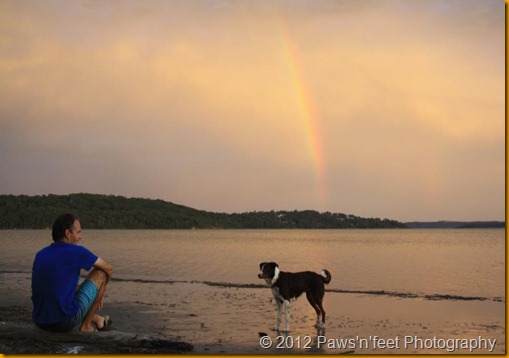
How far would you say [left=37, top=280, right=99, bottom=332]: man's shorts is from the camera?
964cm

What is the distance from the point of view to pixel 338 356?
11164mm

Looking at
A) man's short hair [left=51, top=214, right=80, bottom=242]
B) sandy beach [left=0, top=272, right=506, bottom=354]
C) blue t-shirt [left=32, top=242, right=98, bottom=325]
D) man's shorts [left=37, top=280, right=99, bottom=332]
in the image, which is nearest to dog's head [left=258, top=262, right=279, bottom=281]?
sandy beach [left=0, top=272, right=506, bottom=354]

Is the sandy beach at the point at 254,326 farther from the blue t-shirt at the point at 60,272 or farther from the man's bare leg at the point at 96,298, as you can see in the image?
the blue t-shirt at the point at 60,272

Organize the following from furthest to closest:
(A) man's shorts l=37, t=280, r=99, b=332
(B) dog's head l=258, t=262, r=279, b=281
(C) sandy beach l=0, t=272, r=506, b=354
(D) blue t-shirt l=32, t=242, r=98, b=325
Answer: (B) dog's head l=258, t=262, r=279, b=281
(C) sandy beach l=0, t=272, r=506, b=354
(A) man's shorts l=37, t=280, r=99, b=332
(D) blue t-shirt l=32, t=242, r=98, b=325

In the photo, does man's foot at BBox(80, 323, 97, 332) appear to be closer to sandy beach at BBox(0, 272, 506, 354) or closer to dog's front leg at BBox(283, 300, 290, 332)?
sandy beach at BBox(0, 272, 506, 354)

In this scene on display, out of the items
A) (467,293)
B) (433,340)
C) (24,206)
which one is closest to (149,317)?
(433,340)

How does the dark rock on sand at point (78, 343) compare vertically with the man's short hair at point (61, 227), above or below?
below

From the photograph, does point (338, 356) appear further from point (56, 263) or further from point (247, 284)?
point (247, 284)

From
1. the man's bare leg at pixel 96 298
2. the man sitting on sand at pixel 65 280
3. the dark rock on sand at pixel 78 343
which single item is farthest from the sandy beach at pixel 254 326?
the man sitting on sand at pixel 65 280

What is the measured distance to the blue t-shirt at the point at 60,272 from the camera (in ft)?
30.5

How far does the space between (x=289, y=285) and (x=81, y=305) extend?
5.10 metres

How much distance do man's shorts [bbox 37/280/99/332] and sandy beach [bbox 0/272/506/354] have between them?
17 cm

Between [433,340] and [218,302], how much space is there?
293 inches

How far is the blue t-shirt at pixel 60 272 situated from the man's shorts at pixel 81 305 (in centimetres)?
12
